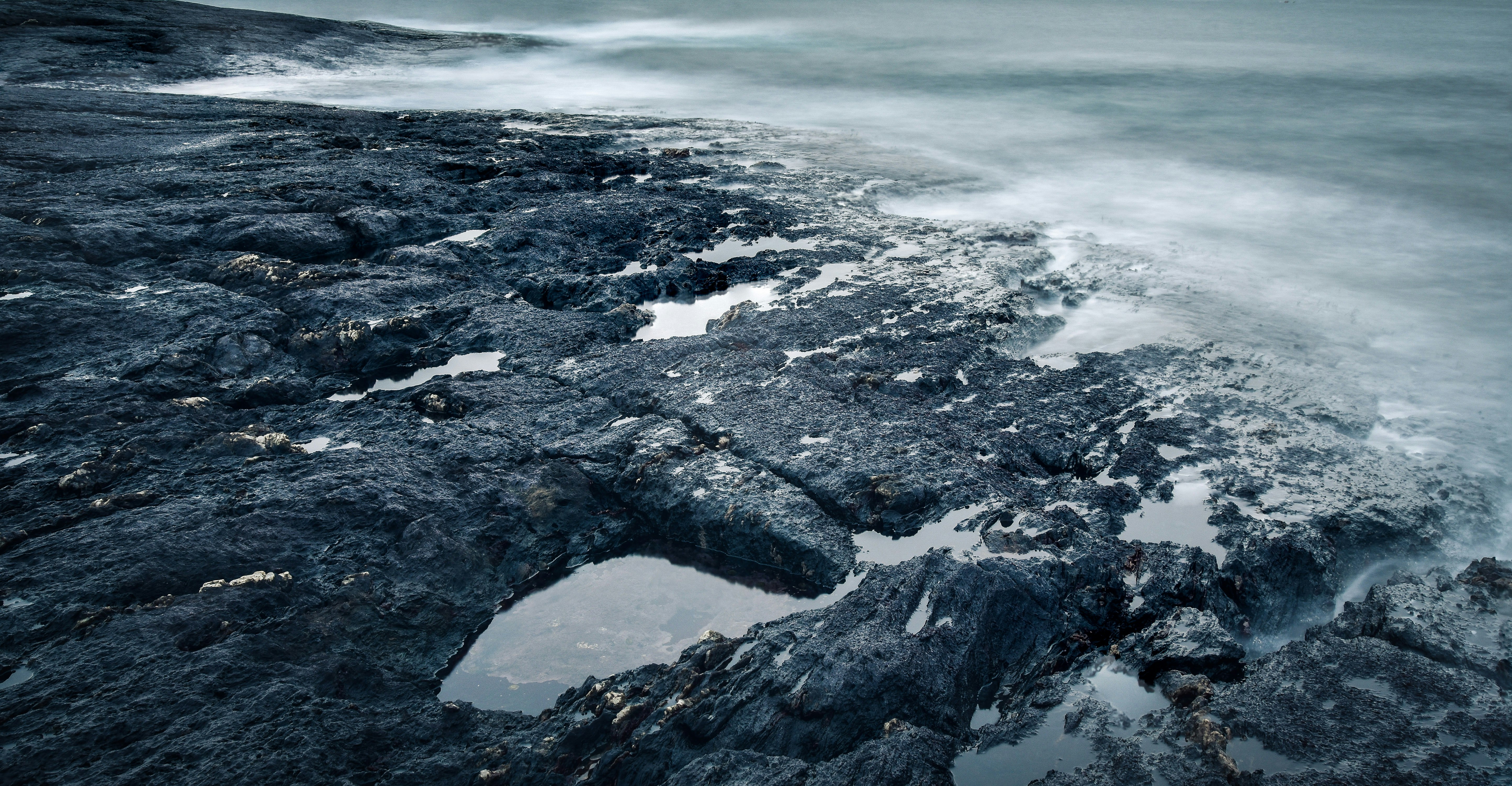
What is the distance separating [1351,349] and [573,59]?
14.0 metres

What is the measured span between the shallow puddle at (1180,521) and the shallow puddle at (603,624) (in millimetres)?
1231

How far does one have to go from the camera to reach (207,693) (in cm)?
229

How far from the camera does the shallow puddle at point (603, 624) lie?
108 inches

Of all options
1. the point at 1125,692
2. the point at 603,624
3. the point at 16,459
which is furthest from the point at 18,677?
the point at 1125,692

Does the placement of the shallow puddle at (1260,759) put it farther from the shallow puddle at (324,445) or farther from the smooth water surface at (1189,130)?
the shallow puddle at (324,445)

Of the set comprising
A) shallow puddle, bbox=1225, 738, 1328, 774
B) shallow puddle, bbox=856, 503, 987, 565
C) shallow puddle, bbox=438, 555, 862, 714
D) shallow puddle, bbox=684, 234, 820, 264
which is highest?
shallow puddle, bbox=684, 234, 820, 264

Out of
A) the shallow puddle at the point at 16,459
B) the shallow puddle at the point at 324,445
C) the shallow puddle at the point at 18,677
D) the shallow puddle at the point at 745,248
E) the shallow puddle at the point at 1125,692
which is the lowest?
the shallow puddle at the point at 1125,692

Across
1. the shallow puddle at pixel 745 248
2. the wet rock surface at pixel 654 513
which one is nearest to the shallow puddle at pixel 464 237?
the wet rock surface at pixel 654 513

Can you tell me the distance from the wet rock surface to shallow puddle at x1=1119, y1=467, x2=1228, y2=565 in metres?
0.03

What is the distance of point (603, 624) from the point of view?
299cm

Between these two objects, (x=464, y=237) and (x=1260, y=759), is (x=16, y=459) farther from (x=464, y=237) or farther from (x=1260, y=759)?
(x=1260, y=759)

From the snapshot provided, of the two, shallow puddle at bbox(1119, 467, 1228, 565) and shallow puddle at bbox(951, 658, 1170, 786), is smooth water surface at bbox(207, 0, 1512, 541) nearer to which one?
shallow puddle at bbox(1119, 467, 1228, 565)

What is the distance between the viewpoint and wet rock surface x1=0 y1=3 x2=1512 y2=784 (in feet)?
7.50

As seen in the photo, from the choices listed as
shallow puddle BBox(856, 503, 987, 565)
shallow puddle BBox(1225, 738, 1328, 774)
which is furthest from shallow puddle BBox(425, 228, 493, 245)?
shallow puddle BBox(1225, 738, 1328, 774)
